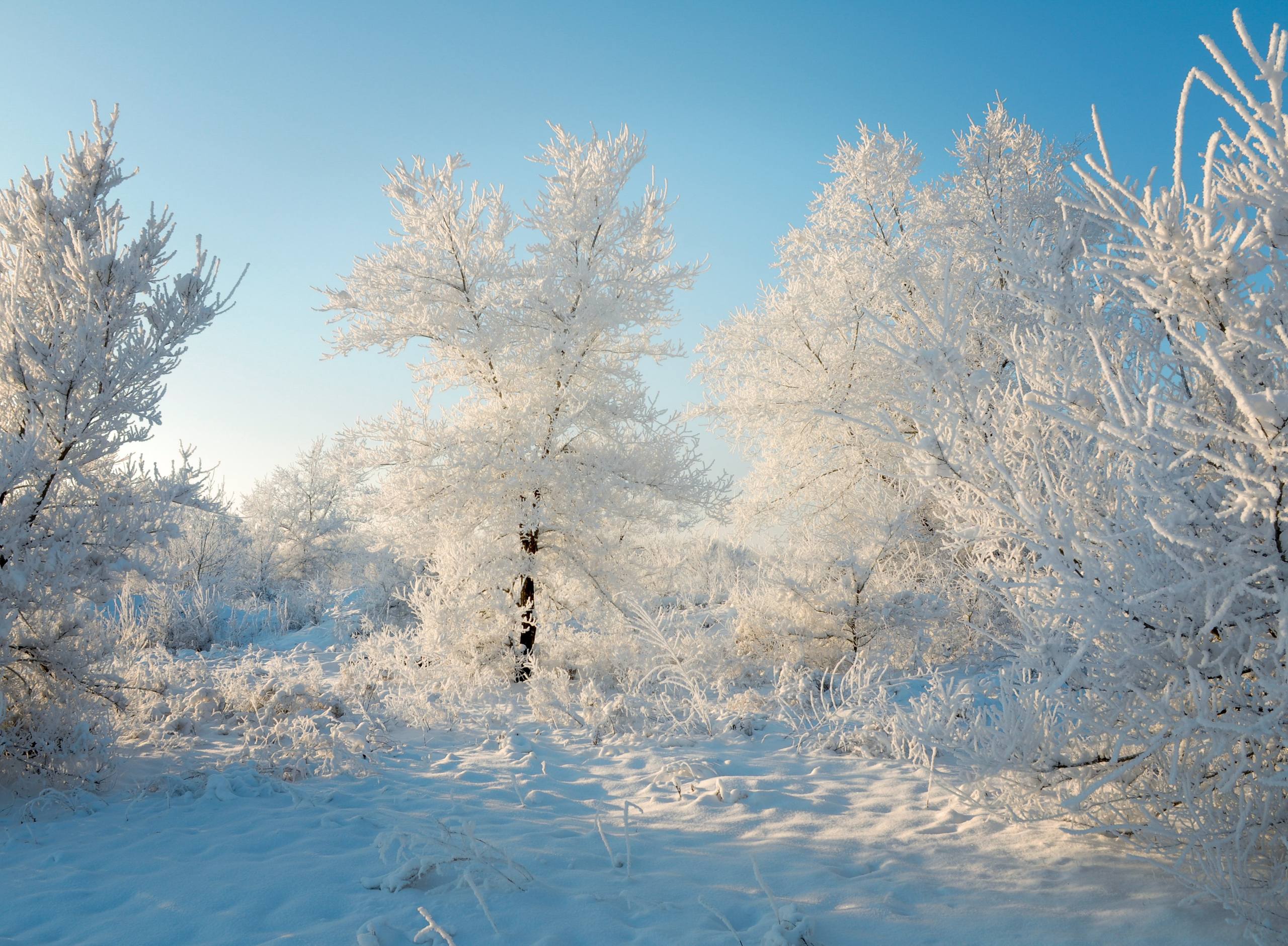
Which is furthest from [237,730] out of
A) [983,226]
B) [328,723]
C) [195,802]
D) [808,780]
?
[983,226]

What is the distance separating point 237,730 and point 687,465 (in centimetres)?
527

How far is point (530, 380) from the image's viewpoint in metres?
7.91

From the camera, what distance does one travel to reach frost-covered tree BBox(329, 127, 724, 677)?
7508mm

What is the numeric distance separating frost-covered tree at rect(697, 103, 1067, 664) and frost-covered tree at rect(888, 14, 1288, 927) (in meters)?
4.39

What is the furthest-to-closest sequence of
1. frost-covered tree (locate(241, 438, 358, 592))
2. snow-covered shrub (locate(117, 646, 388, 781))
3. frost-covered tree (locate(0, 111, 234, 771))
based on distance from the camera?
frost-covered tree (locate(241, 438, 358, 592)) < snow-covered shrub (locate(117, 646, 388, 781)) < frost-covered tree (locate(0, 111, 234, 771))

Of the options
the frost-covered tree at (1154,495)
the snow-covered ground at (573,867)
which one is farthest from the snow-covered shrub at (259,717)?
the frost-covered tree at (1154,495)

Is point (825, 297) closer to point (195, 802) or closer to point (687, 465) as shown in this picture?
point (687, 465)

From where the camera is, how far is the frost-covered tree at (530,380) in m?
7.51

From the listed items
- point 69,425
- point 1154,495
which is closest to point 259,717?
point 69,425

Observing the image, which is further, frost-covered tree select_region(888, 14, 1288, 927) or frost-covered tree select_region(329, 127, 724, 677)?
frost-covered tree select_region(329, 127, 724, 677)

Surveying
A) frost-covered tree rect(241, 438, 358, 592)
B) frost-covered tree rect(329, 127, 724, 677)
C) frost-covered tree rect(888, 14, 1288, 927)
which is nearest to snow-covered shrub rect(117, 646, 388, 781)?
frost-covered tree rect(329, 127, 724, 677)

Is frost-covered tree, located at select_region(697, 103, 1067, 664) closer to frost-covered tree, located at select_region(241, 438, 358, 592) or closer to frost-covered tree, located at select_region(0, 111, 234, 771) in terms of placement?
frost-covered tree, located at select_region(0, 111, 234, 771)

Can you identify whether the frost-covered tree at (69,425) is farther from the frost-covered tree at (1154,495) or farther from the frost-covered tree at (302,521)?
the frost-covered tree at (302,521)

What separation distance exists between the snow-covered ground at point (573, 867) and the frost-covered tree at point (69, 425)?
2.65 ft
